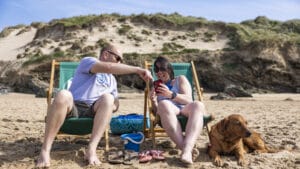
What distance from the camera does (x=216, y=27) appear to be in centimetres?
2661

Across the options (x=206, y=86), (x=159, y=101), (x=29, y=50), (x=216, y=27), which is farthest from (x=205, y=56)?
(x=159, y=101)

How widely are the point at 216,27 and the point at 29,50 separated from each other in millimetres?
11552

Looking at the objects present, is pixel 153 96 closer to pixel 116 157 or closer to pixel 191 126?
pixel 191 126

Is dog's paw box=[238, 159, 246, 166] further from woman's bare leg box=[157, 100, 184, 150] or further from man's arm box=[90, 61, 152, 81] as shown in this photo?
man's arm box=[90, 61, 152, 81]

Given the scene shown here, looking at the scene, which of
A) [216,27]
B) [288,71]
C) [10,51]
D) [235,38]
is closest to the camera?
[288,71]

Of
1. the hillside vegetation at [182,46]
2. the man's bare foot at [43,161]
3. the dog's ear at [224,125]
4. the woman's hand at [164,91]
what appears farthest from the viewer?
the hillside vegetation at [182,46]

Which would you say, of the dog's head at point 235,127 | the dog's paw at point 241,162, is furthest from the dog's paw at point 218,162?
the dog's head at point 235,127

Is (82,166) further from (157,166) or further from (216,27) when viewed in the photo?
(216,27)

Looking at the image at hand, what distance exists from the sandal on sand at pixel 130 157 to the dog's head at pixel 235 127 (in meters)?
0.92

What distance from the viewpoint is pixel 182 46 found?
2483cm

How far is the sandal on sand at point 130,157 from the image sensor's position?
13.5ft

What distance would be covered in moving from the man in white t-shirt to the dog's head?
891 mm

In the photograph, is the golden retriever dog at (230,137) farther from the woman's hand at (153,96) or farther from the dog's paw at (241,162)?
the woman's hand at (153,96)

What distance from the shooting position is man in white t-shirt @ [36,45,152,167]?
4.00 meters
